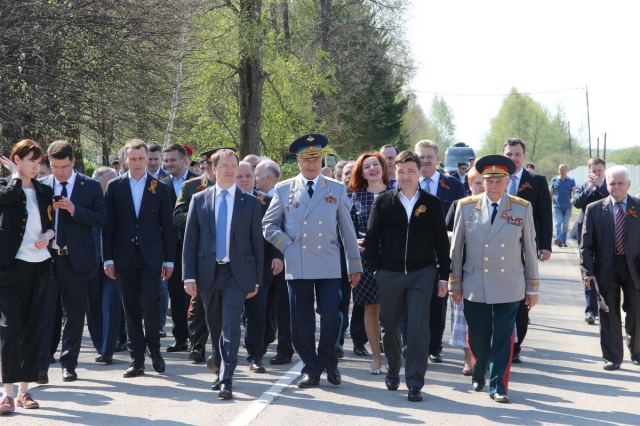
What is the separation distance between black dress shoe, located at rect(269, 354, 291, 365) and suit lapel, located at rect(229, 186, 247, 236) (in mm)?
2033

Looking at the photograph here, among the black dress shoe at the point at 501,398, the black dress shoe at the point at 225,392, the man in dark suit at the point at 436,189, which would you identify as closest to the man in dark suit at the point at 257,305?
the black dress shoe at the point at 225,392

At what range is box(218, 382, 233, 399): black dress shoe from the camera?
7.73 metres

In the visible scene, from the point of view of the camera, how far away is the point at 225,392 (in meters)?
7.73

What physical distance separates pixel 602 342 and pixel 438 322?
5.68 ft

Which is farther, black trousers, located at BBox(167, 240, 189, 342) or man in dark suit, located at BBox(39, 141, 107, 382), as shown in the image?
black trousers, located at BBox(167, 240, 189, 342)

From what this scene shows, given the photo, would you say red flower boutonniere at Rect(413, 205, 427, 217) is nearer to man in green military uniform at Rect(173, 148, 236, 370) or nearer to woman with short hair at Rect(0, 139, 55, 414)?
man in green military uniform at Rect(173, 148, 236, 370)

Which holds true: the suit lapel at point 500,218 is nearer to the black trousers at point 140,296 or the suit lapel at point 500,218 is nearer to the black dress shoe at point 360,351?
the black dress shoe at point 360,351

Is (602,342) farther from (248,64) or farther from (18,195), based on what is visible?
(248,64)

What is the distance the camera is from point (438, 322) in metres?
9.80

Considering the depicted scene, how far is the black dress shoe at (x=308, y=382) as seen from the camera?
8.27 m

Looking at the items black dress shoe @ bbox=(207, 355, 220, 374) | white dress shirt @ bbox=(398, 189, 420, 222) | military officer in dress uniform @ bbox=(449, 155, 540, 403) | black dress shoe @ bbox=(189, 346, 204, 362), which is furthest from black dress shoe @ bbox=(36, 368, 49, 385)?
military officer in dress uniform @ bbox=(449, 155, 540, 403)

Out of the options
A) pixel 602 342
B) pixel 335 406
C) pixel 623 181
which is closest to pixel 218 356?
pixel 335 406

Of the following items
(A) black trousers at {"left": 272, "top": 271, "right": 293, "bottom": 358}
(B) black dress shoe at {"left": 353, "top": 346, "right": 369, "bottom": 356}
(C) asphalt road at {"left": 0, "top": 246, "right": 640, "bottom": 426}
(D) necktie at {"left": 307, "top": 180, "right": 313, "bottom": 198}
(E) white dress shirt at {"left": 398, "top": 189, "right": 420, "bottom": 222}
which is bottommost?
(C) asphalt road at {"left": 0, "top": 246, "right": 640, "bottom": 426}

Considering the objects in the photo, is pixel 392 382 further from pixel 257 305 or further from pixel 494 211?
pixel 257 305
